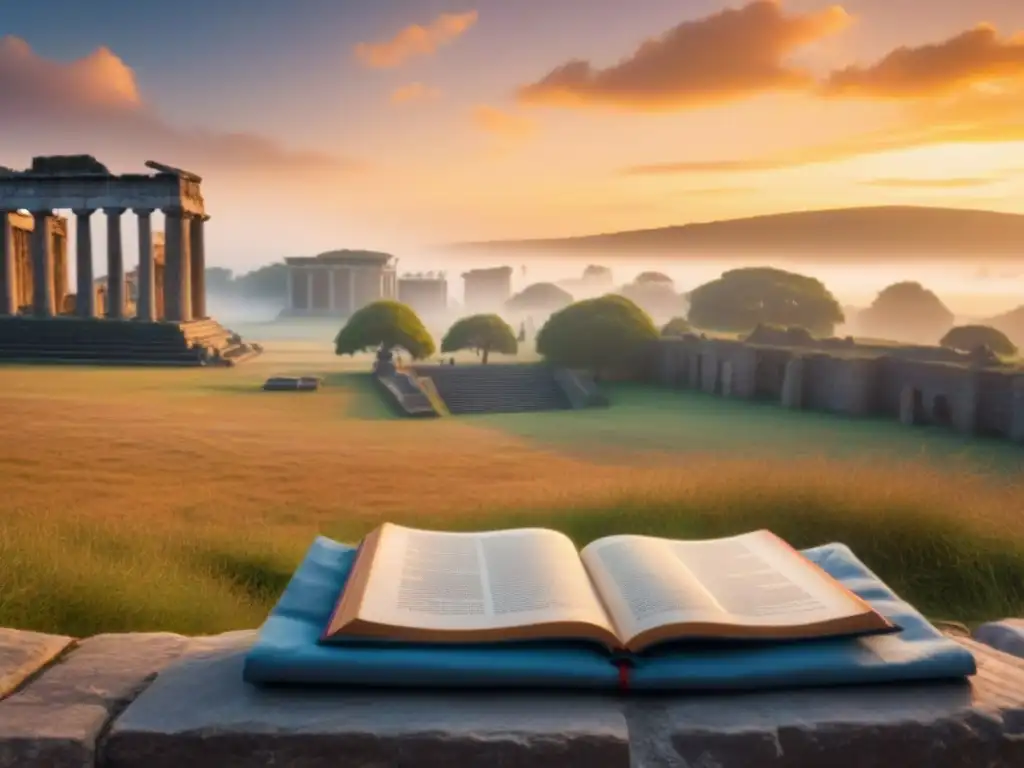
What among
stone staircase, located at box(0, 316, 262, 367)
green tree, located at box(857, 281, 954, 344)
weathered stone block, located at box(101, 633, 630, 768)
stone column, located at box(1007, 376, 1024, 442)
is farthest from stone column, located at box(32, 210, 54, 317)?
green tree, located at box(857, 281, 954, 344)

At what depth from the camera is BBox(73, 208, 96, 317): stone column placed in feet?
131

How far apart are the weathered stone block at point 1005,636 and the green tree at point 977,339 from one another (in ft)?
143

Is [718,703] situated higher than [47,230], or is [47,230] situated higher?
[47,230]

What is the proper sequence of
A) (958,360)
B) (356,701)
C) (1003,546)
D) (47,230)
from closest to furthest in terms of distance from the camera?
(356,701)
(1003,546)
(958,360)
(47,230)

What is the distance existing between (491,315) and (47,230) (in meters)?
20.9

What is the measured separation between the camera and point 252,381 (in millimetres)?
29750

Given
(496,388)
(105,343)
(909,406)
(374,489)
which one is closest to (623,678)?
(374,489)

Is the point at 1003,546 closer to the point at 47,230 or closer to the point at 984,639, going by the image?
the point at 984,639

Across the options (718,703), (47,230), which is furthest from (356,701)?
(47,230)

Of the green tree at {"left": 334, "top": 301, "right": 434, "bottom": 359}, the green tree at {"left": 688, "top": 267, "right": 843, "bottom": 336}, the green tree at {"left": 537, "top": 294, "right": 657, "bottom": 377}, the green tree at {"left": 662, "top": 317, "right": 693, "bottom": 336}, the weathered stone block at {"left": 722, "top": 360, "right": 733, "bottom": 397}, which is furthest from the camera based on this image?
the green tree at {"left": 688, "top": 267, "right": 843, "bottom": 336}

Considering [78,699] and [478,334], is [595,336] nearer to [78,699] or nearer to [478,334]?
[478,334]

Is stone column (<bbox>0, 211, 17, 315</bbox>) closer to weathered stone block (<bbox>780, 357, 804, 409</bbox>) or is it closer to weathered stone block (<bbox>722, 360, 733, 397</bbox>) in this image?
weathered stone block (<bbox>722, 360, 733, 397</bbox>)

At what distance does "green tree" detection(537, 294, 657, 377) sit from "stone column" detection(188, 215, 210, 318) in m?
18.0

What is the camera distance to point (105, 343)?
35.9m
